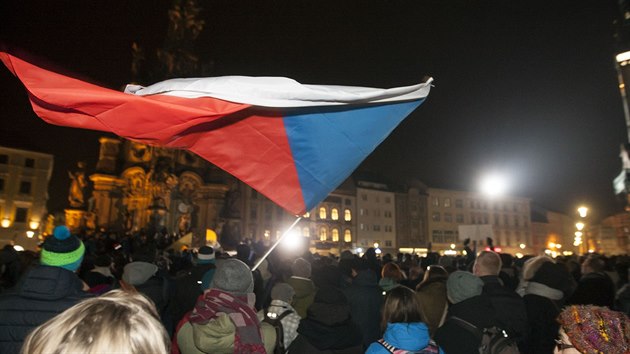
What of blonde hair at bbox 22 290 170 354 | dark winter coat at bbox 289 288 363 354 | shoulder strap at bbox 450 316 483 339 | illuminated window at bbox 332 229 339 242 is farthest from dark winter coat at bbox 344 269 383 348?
illuminated window at bbox 332 229 339 242

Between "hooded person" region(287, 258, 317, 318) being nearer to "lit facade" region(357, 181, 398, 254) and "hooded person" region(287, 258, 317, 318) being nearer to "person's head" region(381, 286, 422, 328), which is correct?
"person's head" region(381, 286, 422, 328)

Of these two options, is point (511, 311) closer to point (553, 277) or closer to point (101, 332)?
point (553, 277)

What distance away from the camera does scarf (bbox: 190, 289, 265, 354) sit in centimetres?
330

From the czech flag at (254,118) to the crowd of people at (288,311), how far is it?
128 cm

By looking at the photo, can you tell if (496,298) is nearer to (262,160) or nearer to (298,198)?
(298,198)

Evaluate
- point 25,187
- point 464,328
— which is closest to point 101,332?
point 464,328

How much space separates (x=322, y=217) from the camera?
247ft

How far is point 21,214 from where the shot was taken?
57594 millimetres

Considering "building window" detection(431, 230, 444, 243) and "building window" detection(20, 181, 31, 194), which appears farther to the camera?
"building window" detection(431, 230, 444, 243)

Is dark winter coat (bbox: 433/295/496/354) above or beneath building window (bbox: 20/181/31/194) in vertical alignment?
beneath

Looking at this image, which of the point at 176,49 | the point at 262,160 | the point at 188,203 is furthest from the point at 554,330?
the point at 176,49

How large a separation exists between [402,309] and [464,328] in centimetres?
106

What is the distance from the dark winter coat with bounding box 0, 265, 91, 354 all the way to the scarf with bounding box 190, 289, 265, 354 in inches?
38.5

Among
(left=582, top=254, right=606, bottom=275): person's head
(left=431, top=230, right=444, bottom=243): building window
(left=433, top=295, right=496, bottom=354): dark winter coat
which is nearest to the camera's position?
(left=433, top=295, right=496, bottom=354): dark winter coat
